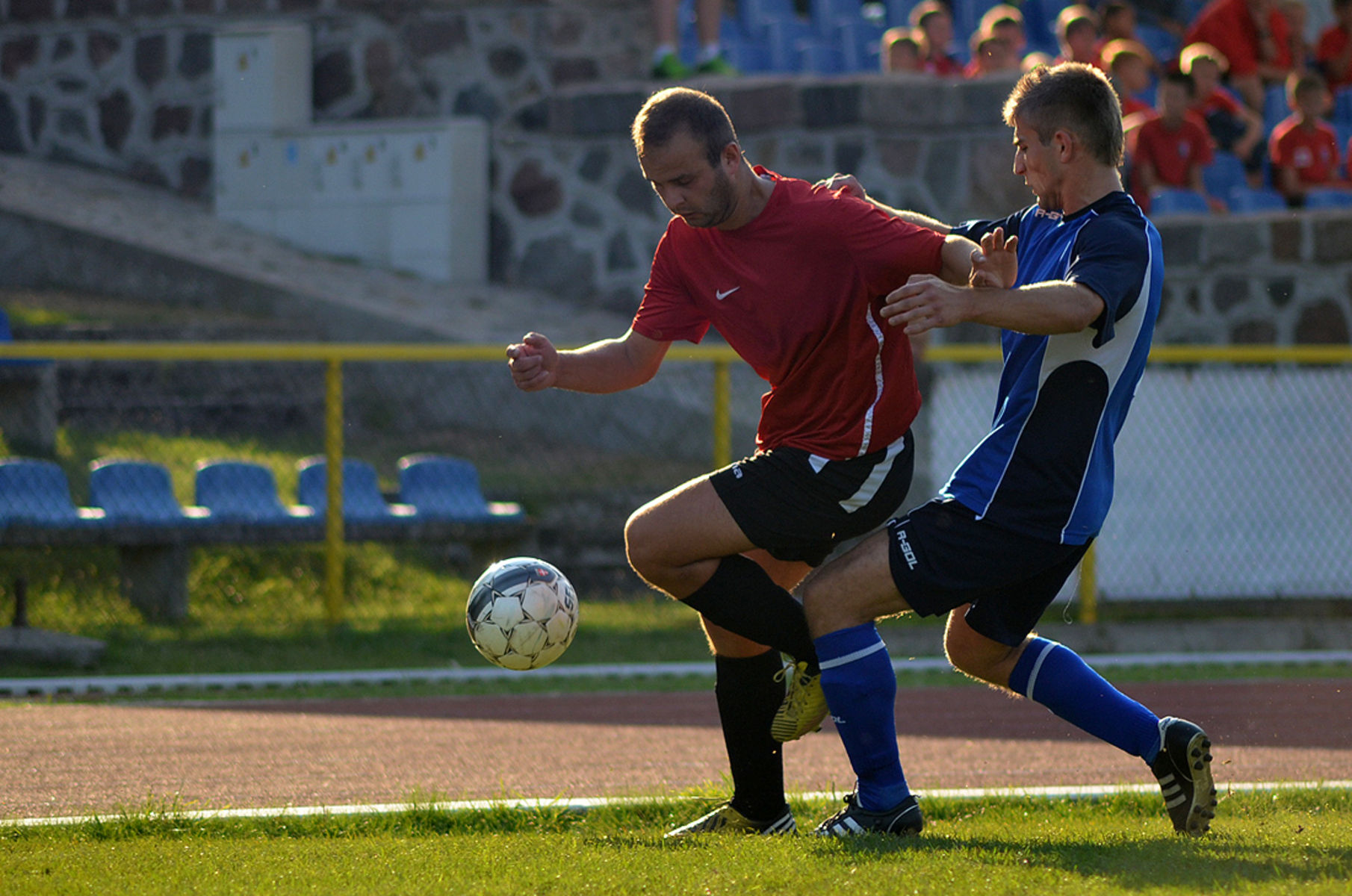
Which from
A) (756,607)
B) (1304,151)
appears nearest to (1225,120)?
(1304,151)

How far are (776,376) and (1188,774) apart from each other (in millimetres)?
1629

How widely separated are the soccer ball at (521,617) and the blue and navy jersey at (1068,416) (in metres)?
1.37

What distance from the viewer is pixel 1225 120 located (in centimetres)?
1363

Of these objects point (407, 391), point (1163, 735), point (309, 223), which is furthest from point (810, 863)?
point (309, 223)

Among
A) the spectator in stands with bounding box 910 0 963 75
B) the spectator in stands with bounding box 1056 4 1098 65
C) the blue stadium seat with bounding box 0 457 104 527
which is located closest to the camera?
the blue stadium seat with bounding box 0 457 104 527

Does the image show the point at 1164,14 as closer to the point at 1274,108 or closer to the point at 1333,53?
the point at 1333,53

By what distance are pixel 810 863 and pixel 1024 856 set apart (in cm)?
57

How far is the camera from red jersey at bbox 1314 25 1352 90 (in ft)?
49.3

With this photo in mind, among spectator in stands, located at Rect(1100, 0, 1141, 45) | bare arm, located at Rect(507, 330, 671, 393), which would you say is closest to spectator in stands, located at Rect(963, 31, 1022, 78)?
spectator in stands, located at Rect(1100, 0, 1141, 45)

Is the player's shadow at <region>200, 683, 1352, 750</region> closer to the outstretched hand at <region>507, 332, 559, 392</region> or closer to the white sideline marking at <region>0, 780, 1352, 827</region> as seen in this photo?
the white sideline marking at <region>0, 780, 1352, 827</region>

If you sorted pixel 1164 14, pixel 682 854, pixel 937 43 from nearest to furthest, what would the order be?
pixel 682 854 < pixel 937 43 < pixel 1164 14

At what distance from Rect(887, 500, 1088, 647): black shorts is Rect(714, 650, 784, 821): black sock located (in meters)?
0.67

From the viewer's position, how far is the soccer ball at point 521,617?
5117mm

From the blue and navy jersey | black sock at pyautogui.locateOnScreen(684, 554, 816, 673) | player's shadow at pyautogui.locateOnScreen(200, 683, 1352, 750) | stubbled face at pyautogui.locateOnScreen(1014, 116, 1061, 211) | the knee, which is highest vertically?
stubbled face at pyautogui.locateOnScreen(1014, 116, 1061, 211)
